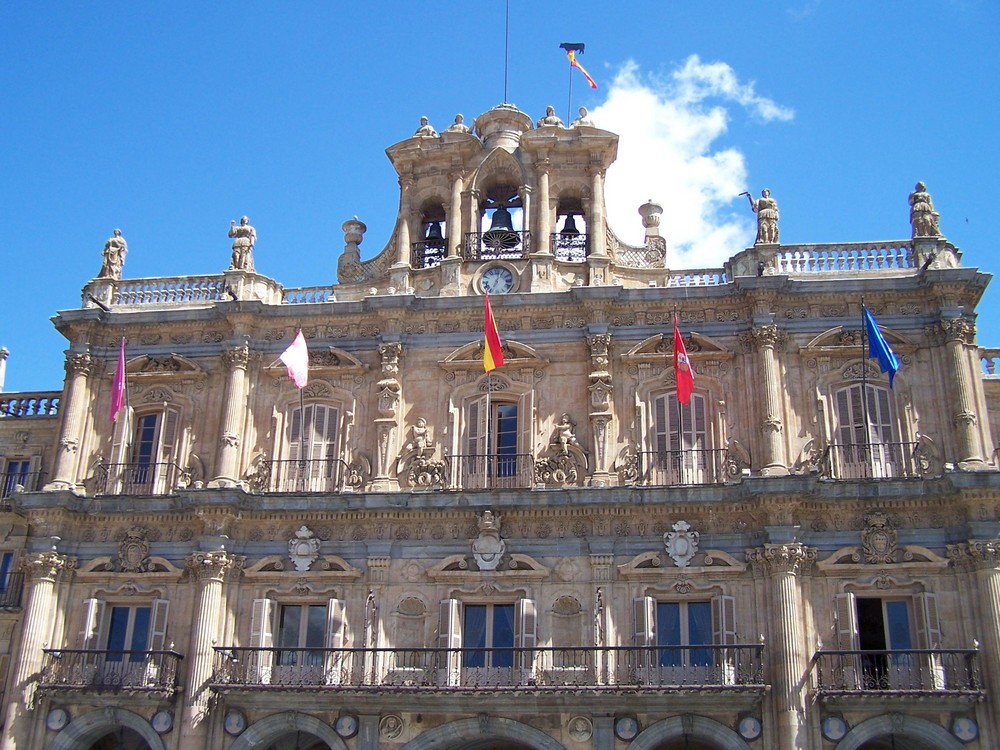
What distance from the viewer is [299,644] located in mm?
28125

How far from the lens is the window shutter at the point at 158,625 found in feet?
92.8

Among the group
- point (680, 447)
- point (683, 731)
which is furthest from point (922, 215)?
point (683, 731)

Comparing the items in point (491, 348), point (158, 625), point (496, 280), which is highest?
point (496, 280)

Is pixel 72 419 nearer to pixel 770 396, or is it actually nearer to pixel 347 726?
pixel 347 726

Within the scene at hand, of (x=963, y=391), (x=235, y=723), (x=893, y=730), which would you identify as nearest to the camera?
(x=893, y=730)

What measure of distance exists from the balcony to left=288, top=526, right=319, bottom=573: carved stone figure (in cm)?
1246

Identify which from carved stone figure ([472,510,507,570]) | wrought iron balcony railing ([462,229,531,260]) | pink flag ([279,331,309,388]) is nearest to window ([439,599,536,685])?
carved stone figure ([472,510,507,570])

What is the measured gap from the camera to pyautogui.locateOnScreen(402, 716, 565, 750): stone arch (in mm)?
25859

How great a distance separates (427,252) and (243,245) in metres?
5.31

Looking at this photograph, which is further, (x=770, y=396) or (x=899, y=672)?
(x=770, y=396)

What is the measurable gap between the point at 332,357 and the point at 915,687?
660 inches

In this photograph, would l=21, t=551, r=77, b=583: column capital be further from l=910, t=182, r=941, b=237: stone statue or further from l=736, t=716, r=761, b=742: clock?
l=910, t=182, r=941, b=237: stone statue

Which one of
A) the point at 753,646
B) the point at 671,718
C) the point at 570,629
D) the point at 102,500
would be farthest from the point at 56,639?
the point at 753,646

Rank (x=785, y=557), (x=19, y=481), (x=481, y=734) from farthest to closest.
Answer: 1. (x=19, y=481)
2. (x=785, y=557)
3. (x=481, y=734)
